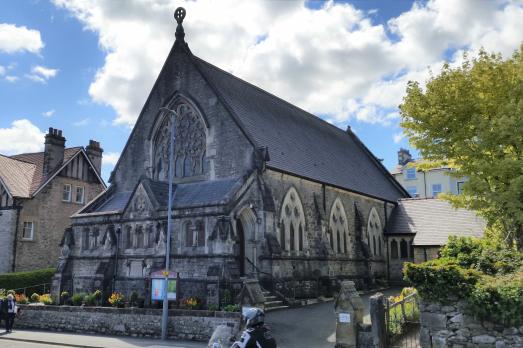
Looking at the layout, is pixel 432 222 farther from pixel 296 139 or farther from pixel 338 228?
pixel 296 139

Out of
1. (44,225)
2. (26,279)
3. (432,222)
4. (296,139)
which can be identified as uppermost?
(296,139)

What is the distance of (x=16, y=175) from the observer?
35.1 metres

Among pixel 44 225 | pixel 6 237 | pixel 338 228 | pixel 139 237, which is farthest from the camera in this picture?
pixel 44 225

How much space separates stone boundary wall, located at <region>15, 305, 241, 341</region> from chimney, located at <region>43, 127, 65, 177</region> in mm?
16306

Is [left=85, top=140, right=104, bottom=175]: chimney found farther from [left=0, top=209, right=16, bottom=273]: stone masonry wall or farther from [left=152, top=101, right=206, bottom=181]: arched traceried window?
[left=152, top=101, right=206, bottom=181]: arched traceried window

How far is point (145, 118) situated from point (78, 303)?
1096 centimetres

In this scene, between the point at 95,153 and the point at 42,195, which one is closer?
the point at 42,195

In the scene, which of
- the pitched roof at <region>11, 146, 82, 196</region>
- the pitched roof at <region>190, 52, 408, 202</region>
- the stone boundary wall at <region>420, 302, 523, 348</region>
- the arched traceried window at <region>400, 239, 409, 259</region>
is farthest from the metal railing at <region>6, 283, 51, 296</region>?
the stone boundary wall at <region>420, 302, 523, 348</region>

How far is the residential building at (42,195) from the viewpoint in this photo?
3241cm

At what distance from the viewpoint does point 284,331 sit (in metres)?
16.1

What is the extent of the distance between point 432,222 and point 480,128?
61.0ft

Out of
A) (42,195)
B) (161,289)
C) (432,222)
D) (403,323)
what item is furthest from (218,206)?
(42,195)

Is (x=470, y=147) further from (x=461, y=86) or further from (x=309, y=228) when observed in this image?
(x=309, y=228)

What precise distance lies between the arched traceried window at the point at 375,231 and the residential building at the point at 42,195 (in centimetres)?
2198
